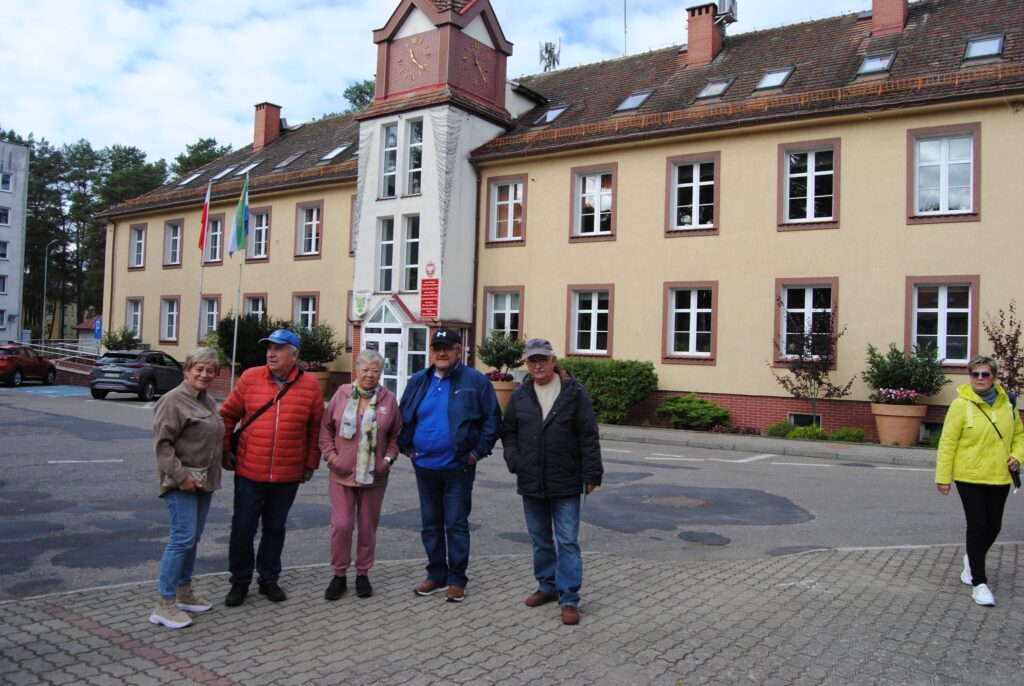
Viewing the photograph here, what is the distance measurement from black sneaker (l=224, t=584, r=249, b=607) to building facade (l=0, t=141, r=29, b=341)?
237 ft

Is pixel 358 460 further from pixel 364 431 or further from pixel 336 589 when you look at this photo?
pixel 336 589

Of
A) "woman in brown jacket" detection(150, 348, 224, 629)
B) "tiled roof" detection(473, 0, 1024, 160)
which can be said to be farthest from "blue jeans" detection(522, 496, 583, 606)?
"tiled roof" detection(473, 0, 1024, 160)

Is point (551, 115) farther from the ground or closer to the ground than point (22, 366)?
farther from the ground

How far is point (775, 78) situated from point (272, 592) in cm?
2017

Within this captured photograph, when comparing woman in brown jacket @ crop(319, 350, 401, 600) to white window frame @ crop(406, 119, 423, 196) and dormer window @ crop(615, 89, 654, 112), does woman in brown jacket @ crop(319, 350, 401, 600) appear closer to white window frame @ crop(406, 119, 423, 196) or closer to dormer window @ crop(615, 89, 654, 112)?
dormer window @ crop(615, 89, 654, 112)

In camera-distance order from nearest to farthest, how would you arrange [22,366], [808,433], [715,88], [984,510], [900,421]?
[984,510] < [900,421] < [808,433] < [715,88] < [22,366]

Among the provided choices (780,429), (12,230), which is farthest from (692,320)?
(12,230)

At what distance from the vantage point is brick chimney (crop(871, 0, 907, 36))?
2146 cm

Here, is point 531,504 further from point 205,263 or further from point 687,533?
point 205,263

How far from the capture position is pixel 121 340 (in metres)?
33.9

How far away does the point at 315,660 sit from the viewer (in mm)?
4453

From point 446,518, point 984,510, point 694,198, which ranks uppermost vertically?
point 694,198

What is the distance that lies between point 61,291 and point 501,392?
73.1m

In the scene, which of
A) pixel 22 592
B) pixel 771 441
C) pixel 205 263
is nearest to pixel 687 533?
pixel 22 592
